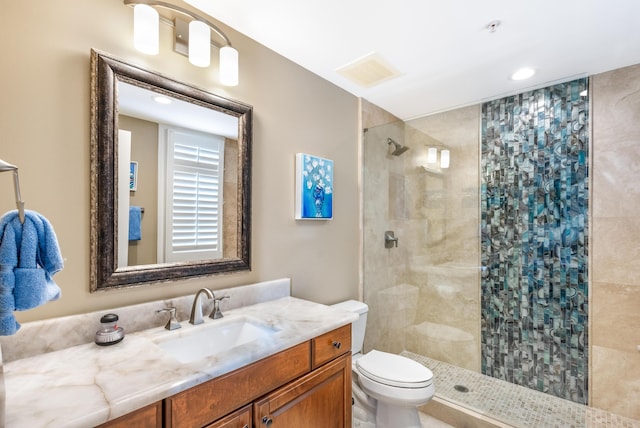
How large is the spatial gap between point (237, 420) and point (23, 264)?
75 cm

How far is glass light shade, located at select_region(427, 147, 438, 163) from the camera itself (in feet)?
8.88

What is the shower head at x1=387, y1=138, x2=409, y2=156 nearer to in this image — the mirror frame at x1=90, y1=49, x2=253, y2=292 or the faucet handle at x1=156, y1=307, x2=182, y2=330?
the mirror frame at x1=90, y1=49, x2=253, y2=292

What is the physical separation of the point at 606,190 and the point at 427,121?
135cm

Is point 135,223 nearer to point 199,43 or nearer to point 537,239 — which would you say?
point 199,43

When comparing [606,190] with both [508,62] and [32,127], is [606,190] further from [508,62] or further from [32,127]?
[32,127]

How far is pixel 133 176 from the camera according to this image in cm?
129

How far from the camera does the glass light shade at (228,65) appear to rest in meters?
1.50

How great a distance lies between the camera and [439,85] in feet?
7.45

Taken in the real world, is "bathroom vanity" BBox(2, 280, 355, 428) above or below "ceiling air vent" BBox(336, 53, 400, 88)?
below

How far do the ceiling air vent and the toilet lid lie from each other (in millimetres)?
1858

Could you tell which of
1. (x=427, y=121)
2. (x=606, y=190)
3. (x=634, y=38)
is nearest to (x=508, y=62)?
(x=634, y=38)

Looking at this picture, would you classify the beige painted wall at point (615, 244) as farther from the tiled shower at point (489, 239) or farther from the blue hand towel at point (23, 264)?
the blue hand towel at point (23, 264)

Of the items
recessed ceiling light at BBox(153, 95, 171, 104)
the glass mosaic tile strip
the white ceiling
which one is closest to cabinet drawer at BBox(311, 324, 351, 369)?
recessed ceiling light at BBox(153, 95, 171, 104)

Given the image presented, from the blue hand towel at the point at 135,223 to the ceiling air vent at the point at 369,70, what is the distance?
4.87 feet
